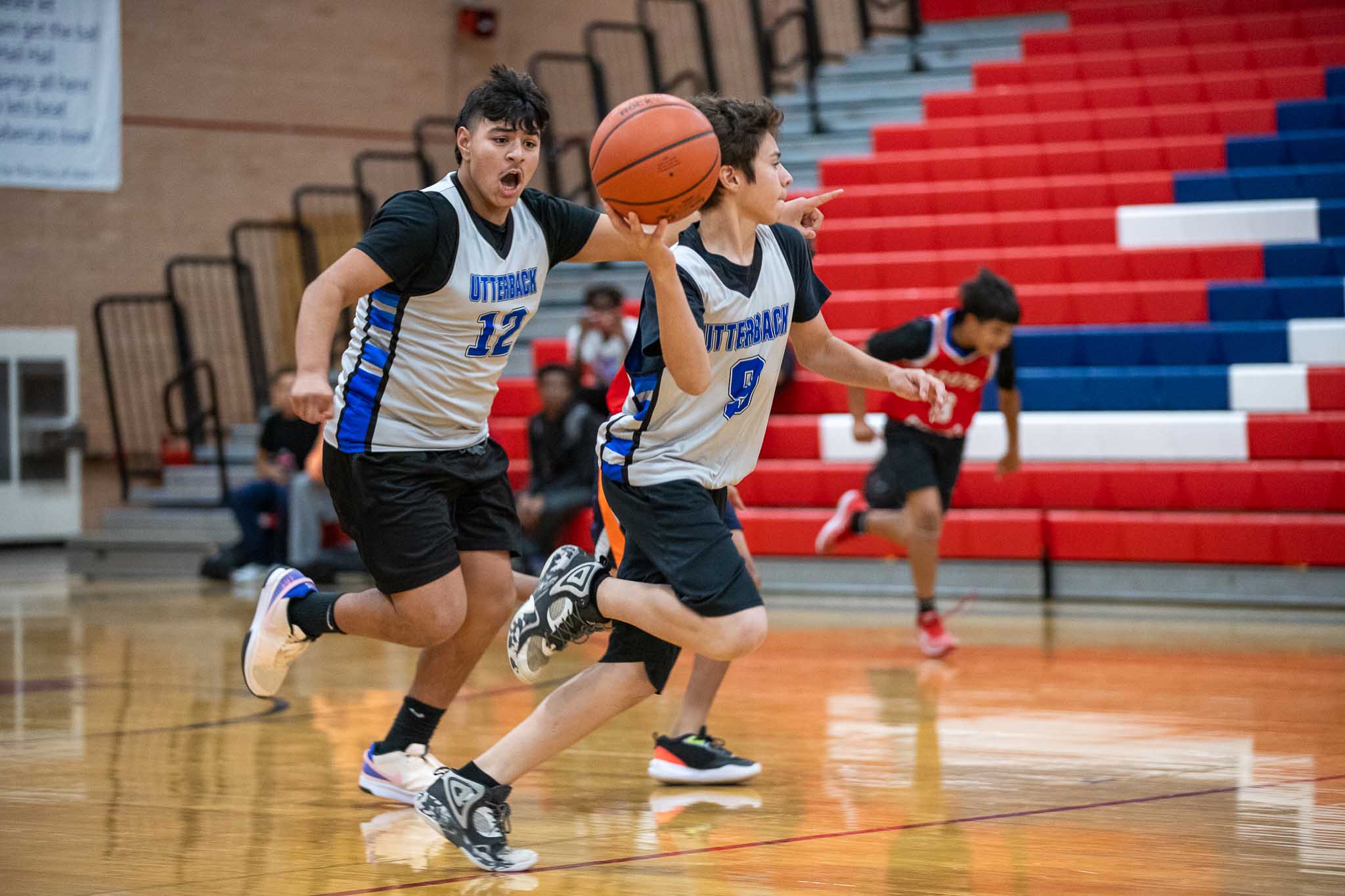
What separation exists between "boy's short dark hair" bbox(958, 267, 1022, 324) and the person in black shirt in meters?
5.30

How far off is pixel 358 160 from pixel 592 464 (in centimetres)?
432

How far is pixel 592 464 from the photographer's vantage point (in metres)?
9.06

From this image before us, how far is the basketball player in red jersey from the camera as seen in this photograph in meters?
6.13

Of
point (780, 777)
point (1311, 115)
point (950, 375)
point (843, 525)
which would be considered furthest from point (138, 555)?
point (1311, 115)

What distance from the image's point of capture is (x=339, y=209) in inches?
544

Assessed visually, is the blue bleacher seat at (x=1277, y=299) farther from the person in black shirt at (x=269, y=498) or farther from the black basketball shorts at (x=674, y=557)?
the black basketball shorts at (x=674, y=557)

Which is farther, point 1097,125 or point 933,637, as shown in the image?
point 1097,125

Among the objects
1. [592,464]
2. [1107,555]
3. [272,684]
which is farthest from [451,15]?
[272,684]

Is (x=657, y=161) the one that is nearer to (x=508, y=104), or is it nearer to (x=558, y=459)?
(x=508, y=104)

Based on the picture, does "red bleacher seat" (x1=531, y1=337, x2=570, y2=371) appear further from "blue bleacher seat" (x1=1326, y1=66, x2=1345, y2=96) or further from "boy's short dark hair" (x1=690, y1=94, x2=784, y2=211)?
"boy's short dark hair" (x1=690, y1=94, x2=784, y2=211)

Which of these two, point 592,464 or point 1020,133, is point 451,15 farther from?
Result: point 592,464

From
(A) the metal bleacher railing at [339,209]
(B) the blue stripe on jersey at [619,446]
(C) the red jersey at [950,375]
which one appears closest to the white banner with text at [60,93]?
(A) the metal bleacher railing at [339,209]

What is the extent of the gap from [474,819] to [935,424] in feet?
11.4

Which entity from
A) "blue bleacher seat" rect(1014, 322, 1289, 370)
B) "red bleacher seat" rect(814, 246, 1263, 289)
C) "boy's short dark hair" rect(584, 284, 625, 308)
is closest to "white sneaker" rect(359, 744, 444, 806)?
"boy's short dark hair" rect(584, 284, 625, 308)
